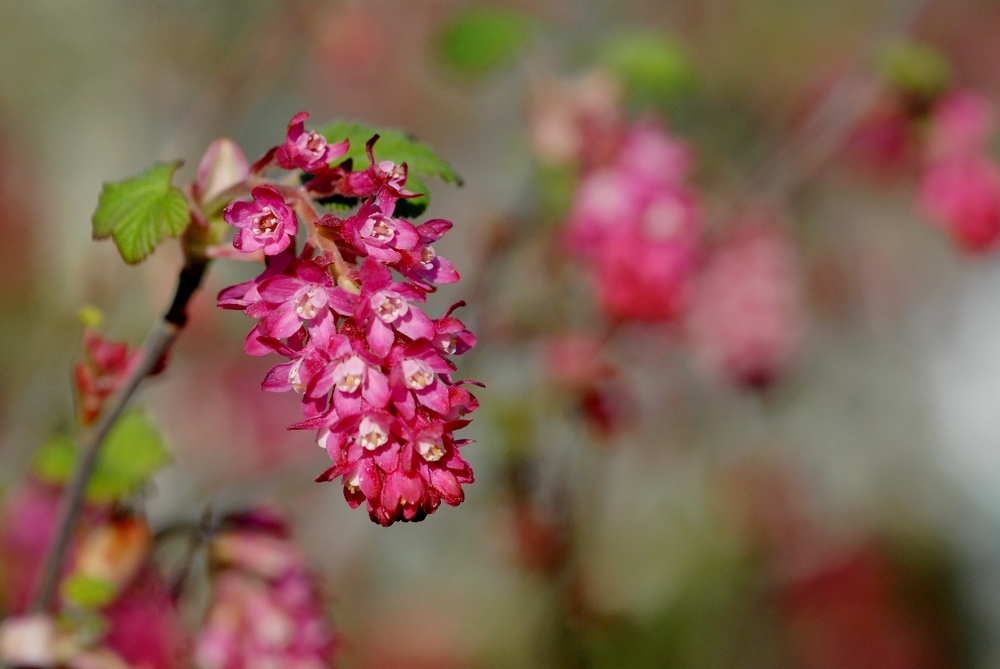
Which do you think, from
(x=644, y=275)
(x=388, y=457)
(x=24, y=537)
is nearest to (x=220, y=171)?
(x=388, y=457)

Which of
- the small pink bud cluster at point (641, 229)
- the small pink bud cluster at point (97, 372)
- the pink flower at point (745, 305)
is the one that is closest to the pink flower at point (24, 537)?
the small pink bud cluster at point (97, 372)

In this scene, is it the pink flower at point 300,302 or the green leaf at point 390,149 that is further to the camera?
the green leaf at point 390,149

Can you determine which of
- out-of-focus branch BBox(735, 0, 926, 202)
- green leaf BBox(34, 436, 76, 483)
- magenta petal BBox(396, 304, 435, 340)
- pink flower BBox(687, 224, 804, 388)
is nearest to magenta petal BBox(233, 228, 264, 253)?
magenta petal BBox(396, 304, 435, 340)

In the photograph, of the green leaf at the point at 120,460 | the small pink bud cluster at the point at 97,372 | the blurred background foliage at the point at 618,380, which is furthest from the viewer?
the blurred background foliage at the point at 618,380

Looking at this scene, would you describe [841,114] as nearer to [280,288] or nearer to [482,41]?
[482,41]

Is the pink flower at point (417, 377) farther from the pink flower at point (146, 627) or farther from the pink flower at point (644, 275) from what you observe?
the pink flower at point (644, 275)

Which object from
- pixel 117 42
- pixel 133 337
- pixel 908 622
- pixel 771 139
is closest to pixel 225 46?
pixel 117 42
